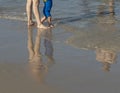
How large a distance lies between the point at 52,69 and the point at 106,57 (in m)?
1.00

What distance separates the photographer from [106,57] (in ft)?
20.3

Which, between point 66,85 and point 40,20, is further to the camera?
point 40,20

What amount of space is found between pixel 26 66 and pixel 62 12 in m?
4.47

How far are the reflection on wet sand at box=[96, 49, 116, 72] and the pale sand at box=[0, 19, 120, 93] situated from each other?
2.4 inches

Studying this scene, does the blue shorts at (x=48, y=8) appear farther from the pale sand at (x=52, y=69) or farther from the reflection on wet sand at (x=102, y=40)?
the pale sand at (x=52, y=69)

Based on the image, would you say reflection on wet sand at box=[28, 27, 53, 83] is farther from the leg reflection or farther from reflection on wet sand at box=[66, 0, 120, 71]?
reflection on wet sand at box=[66, 0, 120, 71]

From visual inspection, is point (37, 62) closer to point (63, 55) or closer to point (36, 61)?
point (36, 61)

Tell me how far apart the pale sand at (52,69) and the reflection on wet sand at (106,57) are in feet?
0.20

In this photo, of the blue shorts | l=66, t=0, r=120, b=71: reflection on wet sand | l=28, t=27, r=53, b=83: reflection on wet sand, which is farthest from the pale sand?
the blue shorts

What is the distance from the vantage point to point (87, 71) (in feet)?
18.2

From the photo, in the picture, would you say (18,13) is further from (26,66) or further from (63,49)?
(26,66)

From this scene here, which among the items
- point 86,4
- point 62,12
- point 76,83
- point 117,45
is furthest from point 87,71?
point 86,4

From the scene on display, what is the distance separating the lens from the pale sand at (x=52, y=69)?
16.2ft

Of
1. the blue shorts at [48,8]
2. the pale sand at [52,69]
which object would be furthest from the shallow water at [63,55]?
the blue shorts at [48,8]
